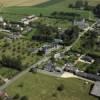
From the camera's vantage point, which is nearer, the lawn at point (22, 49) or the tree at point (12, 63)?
the tree at point (12, 63)

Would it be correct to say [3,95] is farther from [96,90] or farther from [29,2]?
[29,2]

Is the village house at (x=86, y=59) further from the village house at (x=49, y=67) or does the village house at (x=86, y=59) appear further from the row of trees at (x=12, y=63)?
the row of trees at (x=12, y=63)

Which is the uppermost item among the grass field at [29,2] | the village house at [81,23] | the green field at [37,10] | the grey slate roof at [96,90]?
the grass field at [29,2]

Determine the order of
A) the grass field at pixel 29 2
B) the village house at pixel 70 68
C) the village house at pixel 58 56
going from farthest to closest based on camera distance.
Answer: the grass field at pixel 29 2 < the village house at pixel 58 56 < the village house at pixel 70 68

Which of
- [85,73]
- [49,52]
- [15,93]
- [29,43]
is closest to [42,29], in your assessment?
[29,43]

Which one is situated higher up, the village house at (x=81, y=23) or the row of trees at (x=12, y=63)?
the village house at (x=81, y=23)

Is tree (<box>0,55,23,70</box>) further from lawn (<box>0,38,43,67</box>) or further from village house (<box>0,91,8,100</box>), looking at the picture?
village house (<box>0,91,8,100</box>)

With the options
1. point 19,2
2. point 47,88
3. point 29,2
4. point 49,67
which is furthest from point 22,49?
point 29,2

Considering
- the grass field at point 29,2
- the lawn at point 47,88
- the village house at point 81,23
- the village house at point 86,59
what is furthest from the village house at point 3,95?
the grass field at point 29,2

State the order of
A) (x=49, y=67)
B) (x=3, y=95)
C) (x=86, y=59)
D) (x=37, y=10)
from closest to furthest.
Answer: (x=3, y=95) → (x=49, y=67) → (x=86, y=59) → (x=37, y=10)
